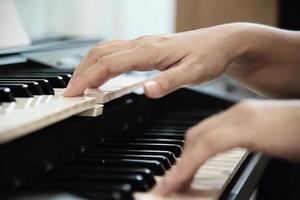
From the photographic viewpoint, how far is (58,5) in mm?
2291

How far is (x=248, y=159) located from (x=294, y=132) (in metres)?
0.46

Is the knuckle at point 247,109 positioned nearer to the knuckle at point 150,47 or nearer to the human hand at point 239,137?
the human hand at point 239,137

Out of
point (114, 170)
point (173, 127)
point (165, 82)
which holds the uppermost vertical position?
point (165, 82)

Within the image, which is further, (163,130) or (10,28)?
(10,28)

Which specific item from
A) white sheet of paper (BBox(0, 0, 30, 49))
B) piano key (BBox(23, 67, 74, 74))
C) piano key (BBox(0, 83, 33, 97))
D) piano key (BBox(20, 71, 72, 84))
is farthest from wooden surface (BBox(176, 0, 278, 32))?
piano key (BBox(0, 83, 33, 97))

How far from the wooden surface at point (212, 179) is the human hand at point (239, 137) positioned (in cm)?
2

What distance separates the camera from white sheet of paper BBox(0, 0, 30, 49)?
1396mm

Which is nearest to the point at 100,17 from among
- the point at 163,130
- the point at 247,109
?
the point at 163,130

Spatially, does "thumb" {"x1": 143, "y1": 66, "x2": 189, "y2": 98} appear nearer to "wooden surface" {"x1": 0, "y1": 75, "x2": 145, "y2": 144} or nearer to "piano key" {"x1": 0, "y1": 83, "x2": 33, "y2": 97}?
"wooden surface" {"x1": 0, "y1": 75, "x2": 145, "y2": 144}

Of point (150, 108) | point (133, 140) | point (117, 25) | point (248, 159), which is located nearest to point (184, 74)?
point (133, 140)

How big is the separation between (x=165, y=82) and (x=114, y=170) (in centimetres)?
17

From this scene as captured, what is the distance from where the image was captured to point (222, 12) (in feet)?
6.72

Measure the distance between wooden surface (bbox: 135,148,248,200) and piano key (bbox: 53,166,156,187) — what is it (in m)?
0.06

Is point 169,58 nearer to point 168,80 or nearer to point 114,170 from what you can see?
point 168,80
